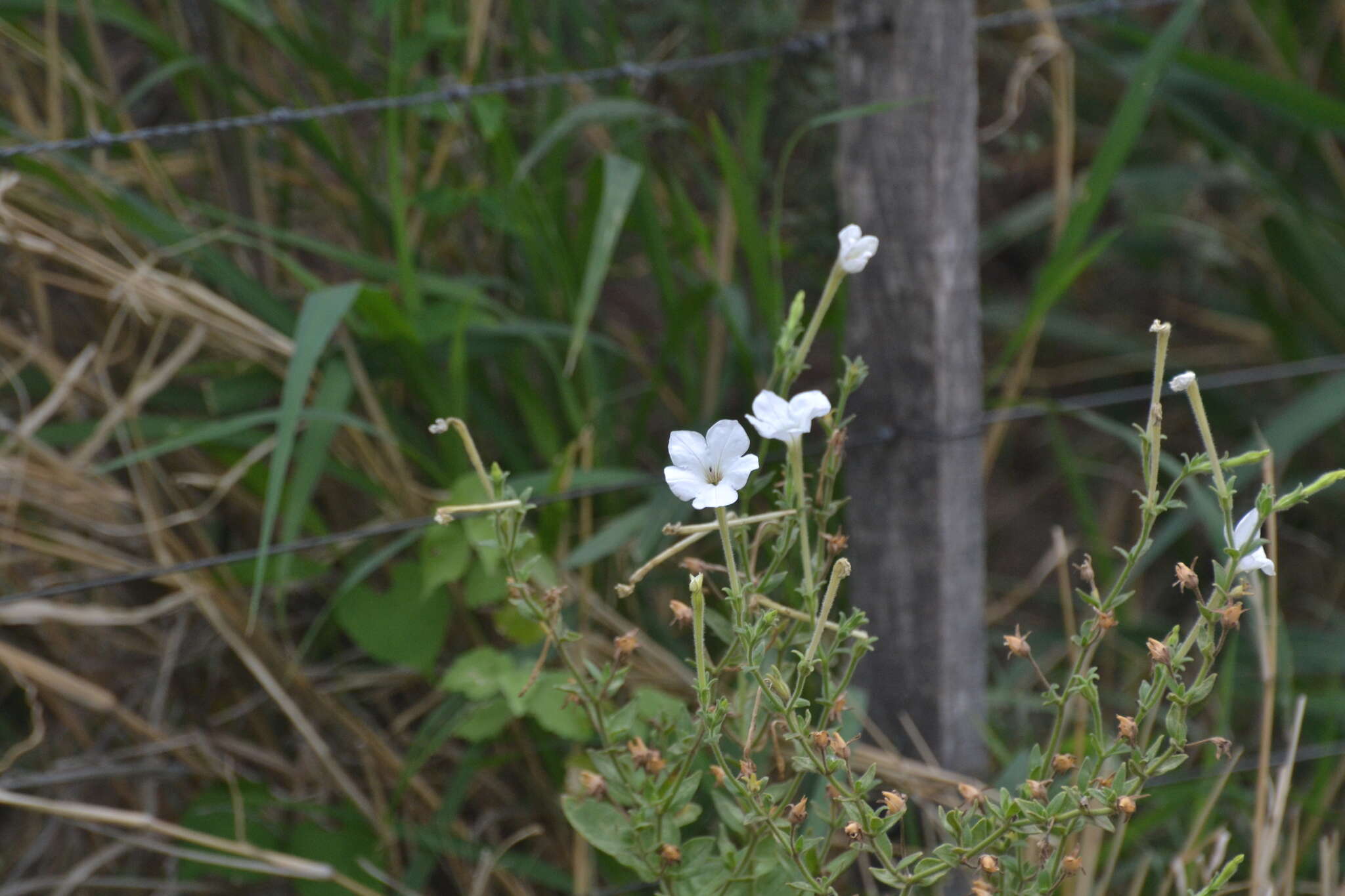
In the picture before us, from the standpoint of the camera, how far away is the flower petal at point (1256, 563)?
2.31 ft

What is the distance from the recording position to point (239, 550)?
167 centimetres

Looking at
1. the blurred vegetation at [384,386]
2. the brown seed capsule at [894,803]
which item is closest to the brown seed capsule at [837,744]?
the brown seed capsule at [894,803]

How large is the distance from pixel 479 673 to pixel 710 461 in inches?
24.8

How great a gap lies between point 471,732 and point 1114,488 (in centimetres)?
180

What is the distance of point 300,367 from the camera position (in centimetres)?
121

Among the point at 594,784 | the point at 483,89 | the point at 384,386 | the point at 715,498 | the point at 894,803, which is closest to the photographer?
the point at 715,498

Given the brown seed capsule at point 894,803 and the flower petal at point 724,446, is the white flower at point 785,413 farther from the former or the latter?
the brown seed capsule at point 894,803

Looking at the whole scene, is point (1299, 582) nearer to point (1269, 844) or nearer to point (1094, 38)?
point (1094, 38)

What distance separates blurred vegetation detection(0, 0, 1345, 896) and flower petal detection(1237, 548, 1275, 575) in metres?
0.62

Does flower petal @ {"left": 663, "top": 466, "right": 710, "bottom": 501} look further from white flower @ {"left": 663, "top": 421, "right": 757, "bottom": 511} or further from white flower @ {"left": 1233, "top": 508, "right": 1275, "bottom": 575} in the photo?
white flower @ {"left": 1233, "top": 508, "right": 1275, "bottom": 575}

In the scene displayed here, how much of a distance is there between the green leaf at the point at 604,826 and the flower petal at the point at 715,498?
1.14 feet

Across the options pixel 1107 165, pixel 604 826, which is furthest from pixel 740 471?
pixel 1107 165

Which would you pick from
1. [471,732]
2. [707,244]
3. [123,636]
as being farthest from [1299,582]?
[123,636]

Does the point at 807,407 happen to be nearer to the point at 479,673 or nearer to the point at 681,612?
the point at 681,612
